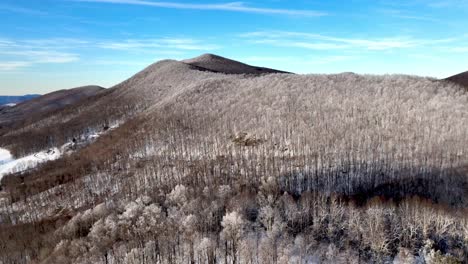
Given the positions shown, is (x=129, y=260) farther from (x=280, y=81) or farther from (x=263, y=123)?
(x=280, y=81)

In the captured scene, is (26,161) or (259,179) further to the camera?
(26,161)

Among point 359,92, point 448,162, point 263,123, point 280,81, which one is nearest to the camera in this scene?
point 448,162

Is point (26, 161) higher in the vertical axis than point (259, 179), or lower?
lower

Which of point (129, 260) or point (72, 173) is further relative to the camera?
point (72, 173)

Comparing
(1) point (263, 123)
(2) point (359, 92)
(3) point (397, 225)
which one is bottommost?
(3) point (397, 225)

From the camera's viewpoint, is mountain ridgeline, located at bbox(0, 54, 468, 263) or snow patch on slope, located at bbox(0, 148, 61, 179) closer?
mountain ridgeline, located at bbox(0, 54, 468, 263)

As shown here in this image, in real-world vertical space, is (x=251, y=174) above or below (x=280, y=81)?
below

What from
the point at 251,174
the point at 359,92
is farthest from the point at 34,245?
the point at 359,92

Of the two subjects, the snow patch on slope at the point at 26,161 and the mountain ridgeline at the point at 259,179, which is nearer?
the mountain ridgeline at the point at 259,179
